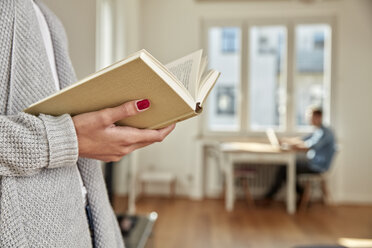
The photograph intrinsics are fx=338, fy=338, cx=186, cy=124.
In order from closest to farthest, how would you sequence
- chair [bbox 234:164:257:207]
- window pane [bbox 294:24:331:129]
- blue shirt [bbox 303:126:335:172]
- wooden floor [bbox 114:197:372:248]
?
wooden floor [bbox 114:197:372:248], blue shirt [bbox 303:126:335:172], chair [bbox 234:164:257:207], window pane [bbox 294:24:331:129]

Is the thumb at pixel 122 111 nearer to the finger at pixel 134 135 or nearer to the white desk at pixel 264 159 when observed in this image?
the finger at pixel 134 135

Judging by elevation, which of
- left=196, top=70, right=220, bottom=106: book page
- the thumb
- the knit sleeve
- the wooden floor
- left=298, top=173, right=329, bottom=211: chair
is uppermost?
left=196, top=70, right=220, bottom=106: book page

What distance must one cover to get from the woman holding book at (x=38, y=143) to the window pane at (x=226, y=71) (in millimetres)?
4290

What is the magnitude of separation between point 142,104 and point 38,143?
6.4 inches

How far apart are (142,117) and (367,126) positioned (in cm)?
471

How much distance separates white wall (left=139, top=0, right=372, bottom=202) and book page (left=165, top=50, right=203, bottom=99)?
4.05m

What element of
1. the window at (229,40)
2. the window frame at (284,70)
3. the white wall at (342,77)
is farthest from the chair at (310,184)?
the window at (229,40)

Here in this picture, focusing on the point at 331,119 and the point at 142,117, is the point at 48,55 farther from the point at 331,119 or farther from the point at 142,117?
the point at 331,119

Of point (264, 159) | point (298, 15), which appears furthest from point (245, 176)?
point (298, 15)

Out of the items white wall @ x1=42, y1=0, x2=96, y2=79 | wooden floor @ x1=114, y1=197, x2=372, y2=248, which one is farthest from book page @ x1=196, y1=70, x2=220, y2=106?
wooden floor @ x1=114, y1=197, x2=372, y2=248

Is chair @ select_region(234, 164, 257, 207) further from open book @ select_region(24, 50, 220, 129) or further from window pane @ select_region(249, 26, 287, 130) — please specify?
open book @ select_region(24, 50, 220, 129)

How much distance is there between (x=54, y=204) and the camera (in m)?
0.55

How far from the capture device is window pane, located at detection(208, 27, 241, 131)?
4.86 meters

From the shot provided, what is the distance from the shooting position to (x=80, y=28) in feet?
2.98
